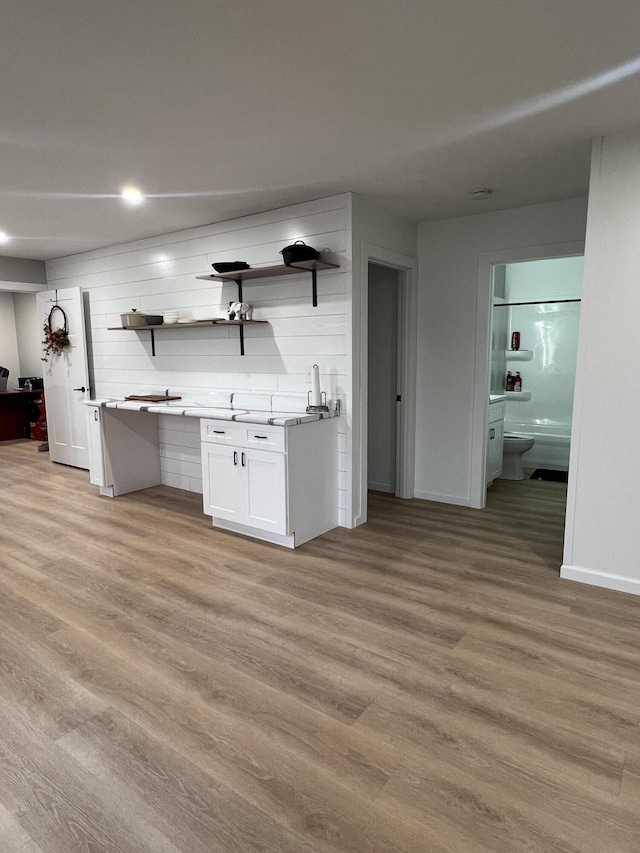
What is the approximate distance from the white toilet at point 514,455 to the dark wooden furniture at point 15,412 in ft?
21.9

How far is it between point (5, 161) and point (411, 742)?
3.59 metres

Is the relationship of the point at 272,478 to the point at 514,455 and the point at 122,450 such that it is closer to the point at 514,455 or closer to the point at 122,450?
the point at 122,450

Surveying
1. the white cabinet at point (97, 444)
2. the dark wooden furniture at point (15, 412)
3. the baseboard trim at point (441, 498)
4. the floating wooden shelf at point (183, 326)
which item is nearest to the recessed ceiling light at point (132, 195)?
the floating wooden shelf at point (183, 326)

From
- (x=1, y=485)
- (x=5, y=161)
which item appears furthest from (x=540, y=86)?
(x=1, y=485)

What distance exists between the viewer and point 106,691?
2.11 m

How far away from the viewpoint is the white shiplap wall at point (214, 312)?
12.4 feet

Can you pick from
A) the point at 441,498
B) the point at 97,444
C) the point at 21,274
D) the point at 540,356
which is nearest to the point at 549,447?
the point at 540,356

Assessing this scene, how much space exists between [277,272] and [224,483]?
63.6 inches

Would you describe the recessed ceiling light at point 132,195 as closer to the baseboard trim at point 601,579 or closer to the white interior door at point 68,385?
the white interior door at point 68,385

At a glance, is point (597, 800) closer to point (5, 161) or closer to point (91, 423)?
point (5, 161)

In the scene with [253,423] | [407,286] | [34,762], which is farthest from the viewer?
[407,286]

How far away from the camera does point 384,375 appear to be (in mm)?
4809

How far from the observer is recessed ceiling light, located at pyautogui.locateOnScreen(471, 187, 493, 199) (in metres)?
3.52

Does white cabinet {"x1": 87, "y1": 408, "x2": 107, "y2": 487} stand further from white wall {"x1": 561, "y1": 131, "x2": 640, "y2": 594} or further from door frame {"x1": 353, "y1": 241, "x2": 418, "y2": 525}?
white wall {"x1": 561, "y1": 131, "x2": 640, "y2": 594}
